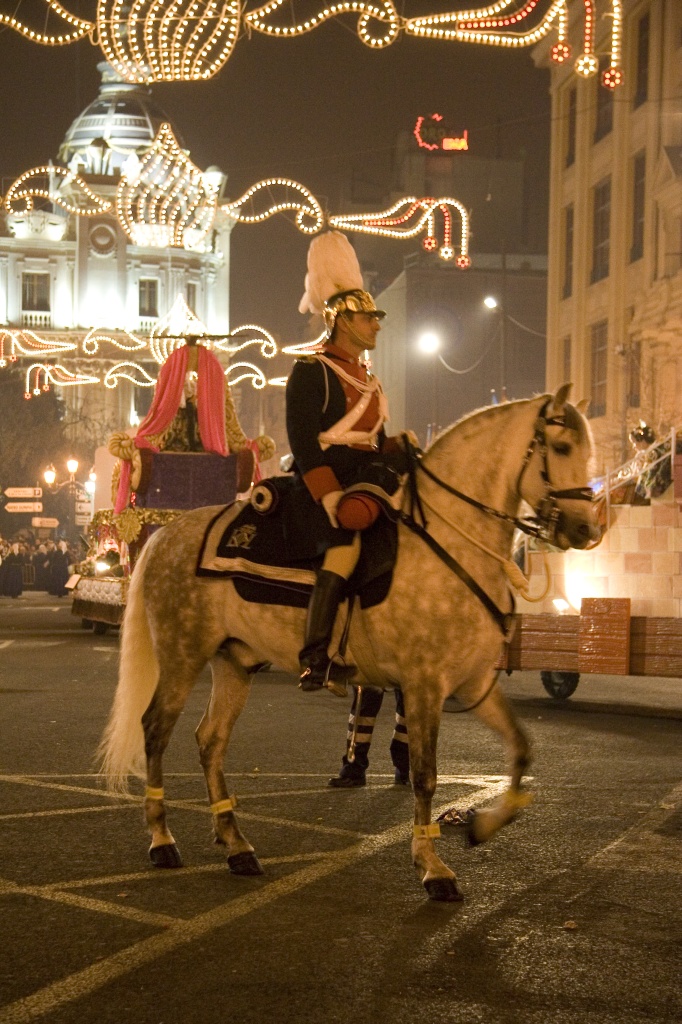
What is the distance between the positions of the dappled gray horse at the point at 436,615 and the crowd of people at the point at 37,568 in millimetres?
35790

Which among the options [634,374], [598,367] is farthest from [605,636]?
[598,367]

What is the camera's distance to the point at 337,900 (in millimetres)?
5641

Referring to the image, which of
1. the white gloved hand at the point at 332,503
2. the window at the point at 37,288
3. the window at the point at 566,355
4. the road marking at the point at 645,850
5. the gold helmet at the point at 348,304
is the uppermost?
the window at the point at 37,288

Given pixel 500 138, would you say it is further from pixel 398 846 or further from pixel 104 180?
pixel 398 846

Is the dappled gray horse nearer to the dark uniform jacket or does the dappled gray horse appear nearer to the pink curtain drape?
the dark uniform jacket

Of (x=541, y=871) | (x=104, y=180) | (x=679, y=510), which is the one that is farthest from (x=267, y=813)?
(x=104, y=180)

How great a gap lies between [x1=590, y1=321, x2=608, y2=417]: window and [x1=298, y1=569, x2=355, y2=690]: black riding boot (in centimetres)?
3212

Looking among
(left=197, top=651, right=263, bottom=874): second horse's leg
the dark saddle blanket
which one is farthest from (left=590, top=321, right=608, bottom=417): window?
the dark saddle blanket

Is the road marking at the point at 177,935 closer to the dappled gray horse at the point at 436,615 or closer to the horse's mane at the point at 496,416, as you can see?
the dappled gray horse at the point at 436,615

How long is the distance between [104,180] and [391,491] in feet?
264

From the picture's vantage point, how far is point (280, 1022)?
4.18 metres

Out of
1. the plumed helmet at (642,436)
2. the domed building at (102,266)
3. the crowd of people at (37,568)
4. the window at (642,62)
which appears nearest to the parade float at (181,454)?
the plumed helmet at (642,436)

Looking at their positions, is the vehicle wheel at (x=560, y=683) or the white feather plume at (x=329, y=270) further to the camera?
the vehicle wheel at (x=560, y=683)

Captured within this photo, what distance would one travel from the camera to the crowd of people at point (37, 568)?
4162 cm
